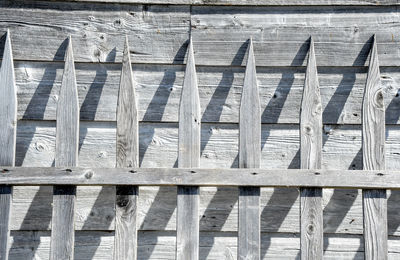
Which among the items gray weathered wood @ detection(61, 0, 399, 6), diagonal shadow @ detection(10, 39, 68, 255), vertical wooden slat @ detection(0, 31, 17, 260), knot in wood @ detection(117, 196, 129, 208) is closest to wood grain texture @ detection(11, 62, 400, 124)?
diagonal shadow @ detection(10, 39, 68, 255)

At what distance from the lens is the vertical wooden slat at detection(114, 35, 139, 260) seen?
1.71 meters

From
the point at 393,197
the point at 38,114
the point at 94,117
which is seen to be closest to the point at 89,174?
the point at 94,117

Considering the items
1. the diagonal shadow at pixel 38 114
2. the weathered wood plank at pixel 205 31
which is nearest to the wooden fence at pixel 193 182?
the diagonal shadow at pixel 38 114

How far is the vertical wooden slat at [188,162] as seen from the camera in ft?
5.62

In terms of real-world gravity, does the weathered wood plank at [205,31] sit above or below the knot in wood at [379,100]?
above

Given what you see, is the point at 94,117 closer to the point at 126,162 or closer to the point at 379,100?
the point at 126,162

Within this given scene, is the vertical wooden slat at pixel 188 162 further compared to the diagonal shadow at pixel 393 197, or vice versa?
the diagonal shadow at pixel 393 197

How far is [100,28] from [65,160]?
0.69 meters

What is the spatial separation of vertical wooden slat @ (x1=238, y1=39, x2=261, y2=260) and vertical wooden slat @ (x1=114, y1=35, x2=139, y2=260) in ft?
1.43

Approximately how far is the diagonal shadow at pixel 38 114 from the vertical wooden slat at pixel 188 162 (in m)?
0.68

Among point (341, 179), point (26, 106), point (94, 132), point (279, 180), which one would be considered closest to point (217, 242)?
point (279, 180)

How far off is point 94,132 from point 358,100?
1.28 m

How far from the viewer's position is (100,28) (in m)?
2.05

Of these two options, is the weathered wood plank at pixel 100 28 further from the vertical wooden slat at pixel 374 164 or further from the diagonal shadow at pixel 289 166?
the vertical wooden slat at pixel 374 164
